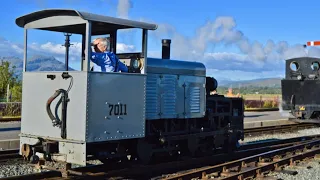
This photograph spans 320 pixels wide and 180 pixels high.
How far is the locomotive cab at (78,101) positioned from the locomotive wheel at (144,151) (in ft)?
1.49

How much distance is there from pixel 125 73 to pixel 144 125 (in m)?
1.19

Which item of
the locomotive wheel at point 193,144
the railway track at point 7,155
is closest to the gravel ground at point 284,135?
the locomotive wheel at point 193,144

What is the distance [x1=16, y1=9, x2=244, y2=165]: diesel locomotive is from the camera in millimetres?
7668

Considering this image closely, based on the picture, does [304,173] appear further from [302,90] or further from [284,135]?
[302,90]

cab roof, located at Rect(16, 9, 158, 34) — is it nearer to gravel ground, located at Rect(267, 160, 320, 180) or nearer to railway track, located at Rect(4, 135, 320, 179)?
railway track, located at Rect(4, 135, 320, 179)

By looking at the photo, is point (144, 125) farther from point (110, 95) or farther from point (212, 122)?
point (212, 122)

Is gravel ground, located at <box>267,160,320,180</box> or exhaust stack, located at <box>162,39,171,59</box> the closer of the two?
gravel ground, located at <box>267,160,320,180</box>

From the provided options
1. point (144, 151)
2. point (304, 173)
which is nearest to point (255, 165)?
point (304, 173)

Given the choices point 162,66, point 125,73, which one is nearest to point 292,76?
point 162,66

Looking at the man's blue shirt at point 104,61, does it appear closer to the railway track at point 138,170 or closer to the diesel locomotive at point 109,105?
the diesel locomotive at point 109,105

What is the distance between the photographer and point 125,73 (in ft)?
26.9

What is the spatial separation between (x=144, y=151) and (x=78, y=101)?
85.5 inches

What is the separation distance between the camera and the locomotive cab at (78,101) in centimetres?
760

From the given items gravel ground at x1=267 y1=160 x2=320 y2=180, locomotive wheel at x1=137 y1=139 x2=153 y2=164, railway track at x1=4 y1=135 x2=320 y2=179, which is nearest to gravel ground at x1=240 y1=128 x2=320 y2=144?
gravel ground at x1=267 y1=160 x2=320 y2=180
